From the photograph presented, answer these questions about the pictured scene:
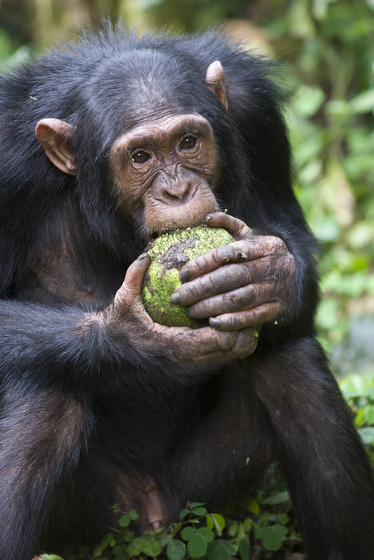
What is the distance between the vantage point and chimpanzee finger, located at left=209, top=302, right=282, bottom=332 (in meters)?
2.79

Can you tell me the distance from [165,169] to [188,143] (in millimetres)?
199

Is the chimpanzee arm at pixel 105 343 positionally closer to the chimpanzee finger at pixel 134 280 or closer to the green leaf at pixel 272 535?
the chimpanzee finger at pixel 134 280

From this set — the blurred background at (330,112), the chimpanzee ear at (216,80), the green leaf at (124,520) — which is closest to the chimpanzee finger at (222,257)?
the chimpanzee ear at (216,80)

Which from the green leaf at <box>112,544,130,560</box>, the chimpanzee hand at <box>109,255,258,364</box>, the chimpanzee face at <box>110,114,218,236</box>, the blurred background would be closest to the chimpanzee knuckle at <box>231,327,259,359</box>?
the chimpanzee hand at <box>109,255,258,364</box>

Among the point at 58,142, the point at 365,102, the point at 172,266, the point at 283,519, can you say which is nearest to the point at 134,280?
the point at 172,266

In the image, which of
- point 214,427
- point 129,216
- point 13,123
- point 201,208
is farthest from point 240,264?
point 13,123

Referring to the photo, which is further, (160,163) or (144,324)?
(160,163)

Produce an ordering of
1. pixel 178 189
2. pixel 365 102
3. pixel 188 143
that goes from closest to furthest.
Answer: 1. pixel 178 189
2. pixel 188 143
3. pixel 365 102

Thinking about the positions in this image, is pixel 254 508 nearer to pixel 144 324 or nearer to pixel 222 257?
pixel 144 324

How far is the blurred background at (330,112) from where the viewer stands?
7.62 meters

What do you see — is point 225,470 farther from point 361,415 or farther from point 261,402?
point 361,415

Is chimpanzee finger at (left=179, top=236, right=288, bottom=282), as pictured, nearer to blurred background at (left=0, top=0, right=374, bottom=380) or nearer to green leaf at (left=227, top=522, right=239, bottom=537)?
green leaf at (left=227, top=522, right=239, bottom=537)

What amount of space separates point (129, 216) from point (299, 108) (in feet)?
17.5

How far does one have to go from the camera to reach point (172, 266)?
2887mm
